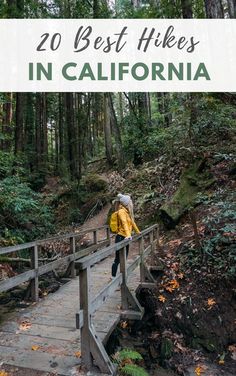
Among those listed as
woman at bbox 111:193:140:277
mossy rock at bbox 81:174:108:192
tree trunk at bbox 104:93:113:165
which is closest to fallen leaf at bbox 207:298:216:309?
woman at bbox 111:193:140:277

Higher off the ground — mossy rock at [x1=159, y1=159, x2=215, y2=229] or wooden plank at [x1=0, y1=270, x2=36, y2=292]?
mossy rock at [x1=159, y1=159, x2=215, y2=229]

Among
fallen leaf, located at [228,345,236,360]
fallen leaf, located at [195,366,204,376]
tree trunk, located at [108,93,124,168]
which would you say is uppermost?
tree trunk, located at [108,93,124,168]

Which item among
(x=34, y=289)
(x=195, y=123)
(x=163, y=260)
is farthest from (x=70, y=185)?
(x=34, y=289)

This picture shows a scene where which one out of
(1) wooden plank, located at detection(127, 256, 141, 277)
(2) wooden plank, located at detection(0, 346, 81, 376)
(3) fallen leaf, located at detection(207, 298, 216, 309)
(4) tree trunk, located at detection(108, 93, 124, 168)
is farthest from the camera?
(4) tree trunk, located at detection(108, 93, 124, 168)

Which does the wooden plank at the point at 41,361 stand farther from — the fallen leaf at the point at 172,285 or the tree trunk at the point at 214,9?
the tree trunk at the point at 214,9

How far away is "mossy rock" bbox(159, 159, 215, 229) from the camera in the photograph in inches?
396

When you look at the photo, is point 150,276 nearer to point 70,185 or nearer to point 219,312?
point 219,312

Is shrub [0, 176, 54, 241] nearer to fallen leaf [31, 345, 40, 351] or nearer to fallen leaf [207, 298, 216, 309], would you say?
fallen leaf [31, 345, 40, 351]

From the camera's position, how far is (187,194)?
10.4 meters

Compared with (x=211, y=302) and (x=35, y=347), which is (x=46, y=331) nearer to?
(x=35, y=347)

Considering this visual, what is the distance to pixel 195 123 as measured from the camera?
12492mm

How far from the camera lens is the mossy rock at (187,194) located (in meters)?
10.0

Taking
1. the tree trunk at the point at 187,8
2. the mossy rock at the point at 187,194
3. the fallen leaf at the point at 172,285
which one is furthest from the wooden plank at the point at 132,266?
the tree trunk at the point at 187,8

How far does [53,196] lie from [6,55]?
8373 mm
